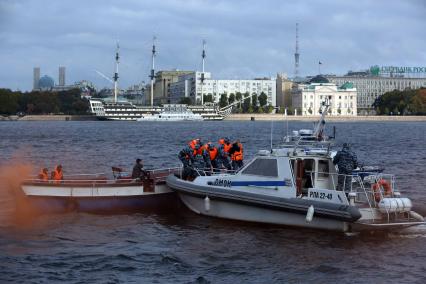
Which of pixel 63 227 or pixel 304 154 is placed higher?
pixel 304 154

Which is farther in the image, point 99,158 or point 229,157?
point 99,158

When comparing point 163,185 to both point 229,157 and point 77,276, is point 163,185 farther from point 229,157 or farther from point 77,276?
point 77,276

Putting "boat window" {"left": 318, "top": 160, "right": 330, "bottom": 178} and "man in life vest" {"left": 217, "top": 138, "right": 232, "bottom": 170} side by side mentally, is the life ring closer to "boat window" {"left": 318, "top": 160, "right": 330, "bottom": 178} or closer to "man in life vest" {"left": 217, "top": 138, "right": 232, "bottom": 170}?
"boat window" {"left": 318, "top": 160, "right": 330, "bottom": 178}

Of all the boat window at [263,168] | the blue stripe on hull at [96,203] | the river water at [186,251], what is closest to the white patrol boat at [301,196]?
the boat window at [263,168]

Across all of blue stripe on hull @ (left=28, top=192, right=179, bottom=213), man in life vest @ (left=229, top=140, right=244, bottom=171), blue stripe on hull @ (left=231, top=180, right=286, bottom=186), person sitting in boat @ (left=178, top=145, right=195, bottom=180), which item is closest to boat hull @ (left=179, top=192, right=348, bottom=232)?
blue stripe on hull @ (left=231, top=180, right=286, bottom=186)

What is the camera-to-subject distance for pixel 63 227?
23000mm

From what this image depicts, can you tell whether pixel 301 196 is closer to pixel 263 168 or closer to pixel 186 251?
pixel 263 168

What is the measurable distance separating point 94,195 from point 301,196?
8341 millimetres

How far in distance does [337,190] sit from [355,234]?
1.52 m

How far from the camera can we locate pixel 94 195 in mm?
25422

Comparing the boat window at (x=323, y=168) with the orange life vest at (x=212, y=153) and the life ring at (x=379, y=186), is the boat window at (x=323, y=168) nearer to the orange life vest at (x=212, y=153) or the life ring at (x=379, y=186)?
the life ring at (x=379, y=186)

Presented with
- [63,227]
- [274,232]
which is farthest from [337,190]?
[63,227]

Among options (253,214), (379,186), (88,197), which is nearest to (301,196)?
(253,214)

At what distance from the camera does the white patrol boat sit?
20.5 metres
